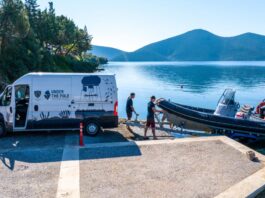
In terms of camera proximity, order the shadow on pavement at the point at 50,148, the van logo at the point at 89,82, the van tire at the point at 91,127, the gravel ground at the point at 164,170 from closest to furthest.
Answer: the gravel ground at the point at 164,170, the shadow on pavement at the point at 50,148, the van logo at the point at 89,82, the van tire at the point at 91,127

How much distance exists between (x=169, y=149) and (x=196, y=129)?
5812 mm

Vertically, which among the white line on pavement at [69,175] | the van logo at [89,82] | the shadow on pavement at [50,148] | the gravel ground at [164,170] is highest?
the van logo at [89,82]

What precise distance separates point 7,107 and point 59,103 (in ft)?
6.97

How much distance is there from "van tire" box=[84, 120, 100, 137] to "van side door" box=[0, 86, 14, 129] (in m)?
3.07

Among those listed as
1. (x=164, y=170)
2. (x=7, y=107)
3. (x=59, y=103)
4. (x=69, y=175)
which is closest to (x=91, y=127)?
(x=59, y=103)

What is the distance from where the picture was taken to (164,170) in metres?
9.85

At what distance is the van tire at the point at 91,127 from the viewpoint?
47.4 feet

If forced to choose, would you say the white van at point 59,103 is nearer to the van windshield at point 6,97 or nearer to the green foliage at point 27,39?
the van windshield at point 6,97

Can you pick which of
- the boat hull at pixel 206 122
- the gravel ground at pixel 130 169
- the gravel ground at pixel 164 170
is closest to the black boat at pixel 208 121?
the boat hull at pixel 206 122

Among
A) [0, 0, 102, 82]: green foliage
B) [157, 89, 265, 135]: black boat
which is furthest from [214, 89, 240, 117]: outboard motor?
[0, 0, 102, 82]: green foliage

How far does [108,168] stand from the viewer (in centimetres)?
1008

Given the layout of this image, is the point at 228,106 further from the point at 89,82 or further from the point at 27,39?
the point at 27,39

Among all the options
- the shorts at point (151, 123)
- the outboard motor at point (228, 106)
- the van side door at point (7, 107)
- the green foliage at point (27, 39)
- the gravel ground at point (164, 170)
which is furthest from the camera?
the green foliage at point (27, 39)

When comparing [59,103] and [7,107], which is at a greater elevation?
[59,103]
